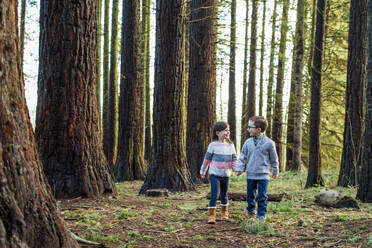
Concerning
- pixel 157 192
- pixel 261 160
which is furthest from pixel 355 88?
pixel 157 192

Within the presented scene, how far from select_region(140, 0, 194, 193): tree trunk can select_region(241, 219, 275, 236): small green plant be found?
14.1ft

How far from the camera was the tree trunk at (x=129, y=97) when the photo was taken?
14250 mm

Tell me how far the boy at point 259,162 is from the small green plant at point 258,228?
0.45 m

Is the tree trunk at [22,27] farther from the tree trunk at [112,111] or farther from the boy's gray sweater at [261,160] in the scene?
the boy's gray sweater at [261,160]

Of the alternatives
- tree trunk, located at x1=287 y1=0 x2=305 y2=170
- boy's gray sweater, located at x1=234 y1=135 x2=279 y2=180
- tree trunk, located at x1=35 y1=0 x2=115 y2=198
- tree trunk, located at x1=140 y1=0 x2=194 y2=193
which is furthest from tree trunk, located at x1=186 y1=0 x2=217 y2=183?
boy's gray sweater, located at x1=234 y1=135 x2=279 y2=180

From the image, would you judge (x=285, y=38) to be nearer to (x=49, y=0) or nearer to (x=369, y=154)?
(x=369, y=154)

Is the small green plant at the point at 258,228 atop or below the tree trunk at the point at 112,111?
below

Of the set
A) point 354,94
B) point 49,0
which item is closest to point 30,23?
point 49,0

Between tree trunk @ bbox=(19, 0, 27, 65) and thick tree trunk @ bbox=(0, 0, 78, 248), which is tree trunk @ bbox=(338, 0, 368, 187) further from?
tree trunk @ bbox=(19, 0, 27, 65)

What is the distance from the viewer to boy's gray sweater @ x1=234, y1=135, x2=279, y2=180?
636 cm

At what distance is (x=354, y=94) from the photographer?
10781mm

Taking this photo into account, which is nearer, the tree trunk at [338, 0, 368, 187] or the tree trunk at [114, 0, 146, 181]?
the tree trunk at [338, 0, 368, 187]

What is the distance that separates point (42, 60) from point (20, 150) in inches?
185

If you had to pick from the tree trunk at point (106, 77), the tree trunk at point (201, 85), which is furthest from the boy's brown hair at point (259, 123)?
the tree trunk at point (106, 77)
